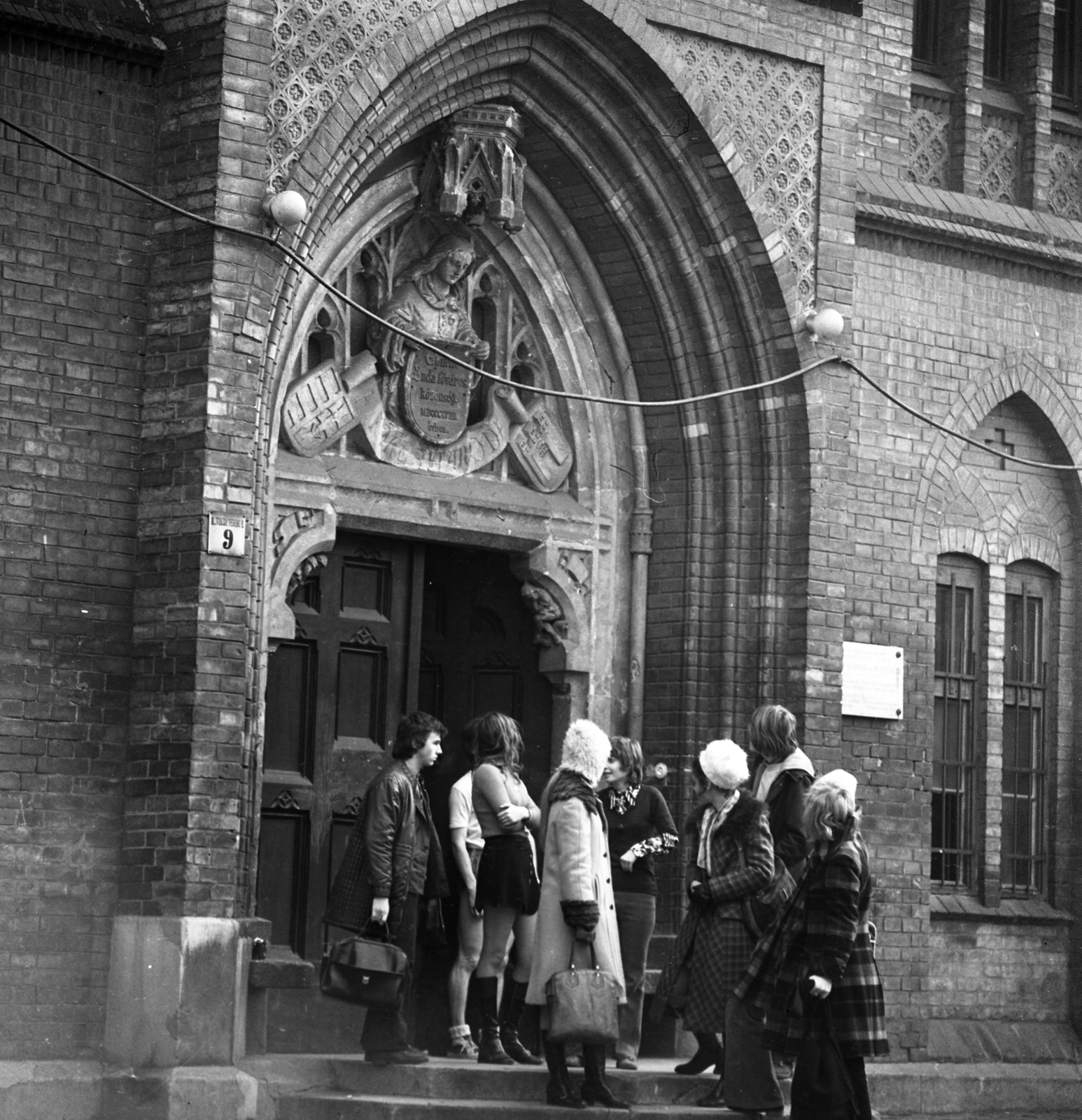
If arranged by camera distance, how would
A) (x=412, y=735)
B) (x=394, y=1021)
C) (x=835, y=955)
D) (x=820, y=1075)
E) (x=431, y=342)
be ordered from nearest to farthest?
(x=835, y=955) < (x=820, y=1075) < (x=394, y=1021) < (x=412, y=735) < (x=431, y=342)

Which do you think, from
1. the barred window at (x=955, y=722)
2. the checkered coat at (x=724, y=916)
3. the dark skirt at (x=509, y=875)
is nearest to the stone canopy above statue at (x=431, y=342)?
the dark skirt at (x=509, y=875)

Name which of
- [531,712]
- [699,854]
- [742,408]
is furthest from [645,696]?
[699,854]

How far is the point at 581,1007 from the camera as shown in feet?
35.0

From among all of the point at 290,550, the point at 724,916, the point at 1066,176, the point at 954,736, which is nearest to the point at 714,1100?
the point at 724,916

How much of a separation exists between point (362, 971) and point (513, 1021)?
4.05ft

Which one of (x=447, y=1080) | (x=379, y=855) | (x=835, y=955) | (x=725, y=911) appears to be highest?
(x=379, y=855)

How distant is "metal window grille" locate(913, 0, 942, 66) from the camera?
15.4m

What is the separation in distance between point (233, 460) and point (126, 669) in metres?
1.14

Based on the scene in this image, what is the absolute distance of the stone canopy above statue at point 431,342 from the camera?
12781 mm

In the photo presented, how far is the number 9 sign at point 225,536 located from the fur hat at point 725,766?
2464 millimetres

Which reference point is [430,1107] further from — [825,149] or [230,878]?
[825,149]

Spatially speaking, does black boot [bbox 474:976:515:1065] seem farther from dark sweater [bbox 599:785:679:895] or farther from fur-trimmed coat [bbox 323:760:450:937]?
dark sweater [bbox 599:785:679:895]

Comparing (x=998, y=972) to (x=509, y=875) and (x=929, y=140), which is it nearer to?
(x=509, y=875)

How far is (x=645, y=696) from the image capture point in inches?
546
